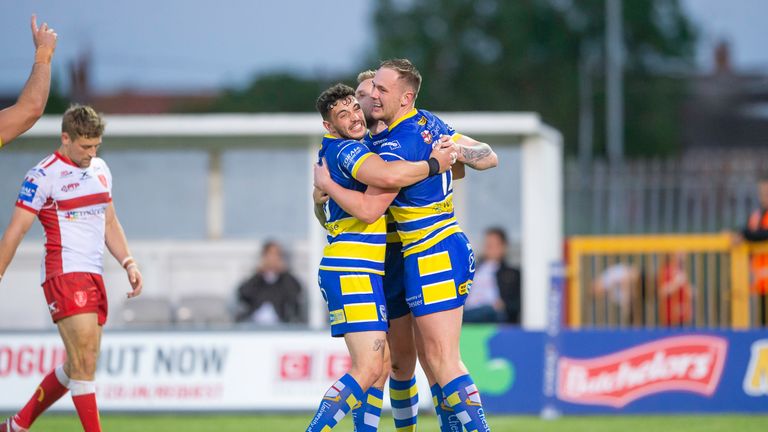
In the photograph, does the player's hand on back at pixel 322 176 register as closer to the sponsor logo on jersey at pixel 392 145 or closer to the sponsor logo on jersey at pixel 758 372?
the sponsor logo on jersey at pixel 392 145

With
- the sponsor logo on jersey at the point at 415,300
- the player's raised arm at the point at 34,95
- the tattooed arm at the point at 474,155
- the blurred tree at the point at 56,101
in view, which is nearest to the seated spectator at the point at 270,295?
the tattooed arm at the point at 474,155

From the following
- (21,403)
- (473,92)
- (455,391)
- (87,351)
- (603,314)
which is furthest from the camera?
(473,92)

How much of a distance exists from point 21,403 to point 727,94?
2328 inches

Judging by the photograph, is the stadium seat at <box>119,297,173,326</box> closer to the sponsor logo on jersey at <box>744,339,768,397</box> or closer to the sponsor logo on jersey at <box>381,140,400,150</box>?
the sponsor logo on jersey at <box>744,339,768,397</box>

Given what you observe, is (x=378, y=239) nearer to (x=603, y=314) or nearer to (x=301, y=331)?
(x=301, y=331)

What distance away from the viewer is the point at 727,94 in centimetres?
6569

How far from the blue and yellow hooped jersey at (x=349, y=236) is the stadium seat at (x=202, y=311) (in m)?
7.21

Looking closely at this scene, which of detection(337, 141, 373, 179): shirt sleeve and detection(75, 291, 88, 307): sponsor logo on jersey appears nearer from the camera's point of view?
detection(337, 141, 373, 179): shirt sleeve

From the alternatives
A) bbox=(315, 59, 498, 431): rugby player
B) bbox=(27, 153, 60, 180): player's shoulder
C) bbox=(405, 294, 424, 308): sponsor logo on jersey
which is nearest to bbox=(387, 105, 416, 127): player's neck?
bbox=(315, 59, 498, 431): rugby player

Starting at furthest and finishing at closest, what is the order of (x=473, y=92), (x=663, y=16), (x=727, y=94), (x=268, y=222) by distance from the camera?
(x=727, y=94) → (x=663, y=16) → (x=473, y=92) → (x=268, y=222)

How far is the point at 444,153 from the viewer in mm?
6906

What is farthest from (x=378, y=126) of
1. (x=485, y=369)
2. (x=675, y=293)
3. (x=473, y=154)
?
(x=675, y=293)

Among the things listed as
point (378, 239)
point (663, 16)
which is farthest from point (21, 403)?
point (663, 16)

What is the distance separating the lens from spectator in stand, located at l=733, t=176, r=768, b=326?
12633 mm
